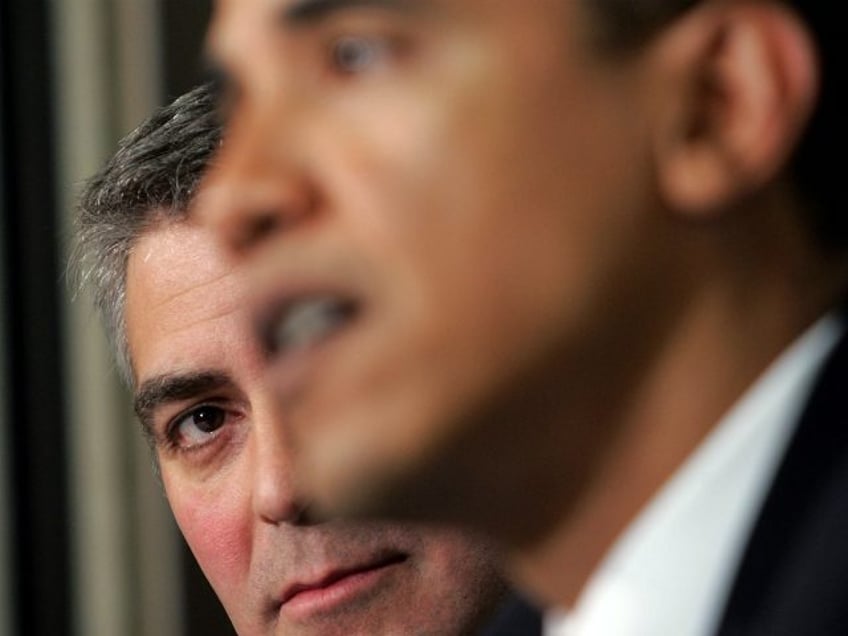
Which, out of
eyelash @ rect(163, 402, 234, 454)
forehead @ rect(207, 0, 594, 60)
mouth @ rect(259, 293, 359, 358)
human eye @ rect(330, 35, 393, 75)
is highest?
forehead @ rect(207, 0, 594, 60)

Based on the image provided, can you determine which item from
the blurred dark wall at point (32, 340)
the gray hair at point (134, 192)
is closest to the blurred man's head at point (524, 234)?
the gray hair at point (134, 192)

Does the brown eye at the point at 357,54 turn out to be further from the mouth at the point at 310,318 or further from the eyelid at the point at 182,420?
the eyelid at the point at 182,420

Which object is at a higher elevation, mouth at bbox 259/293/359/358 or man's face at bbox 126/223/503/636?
mouth at bbox 259/293/359/358

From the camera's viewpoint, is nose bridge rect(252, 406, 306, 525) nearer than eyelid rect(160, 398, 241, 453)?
Yes

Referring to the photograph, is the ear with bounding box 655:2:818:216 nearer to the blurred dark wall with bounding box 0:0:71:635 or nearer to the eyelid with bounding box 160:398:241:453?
the eyelid with bounding box 160:398:241:453

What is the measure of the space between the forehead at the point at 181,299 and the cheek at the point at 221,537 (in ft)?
0.25

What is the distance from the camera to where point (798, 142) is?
0.40 meters

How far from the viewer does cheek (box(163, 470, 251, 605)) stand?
868 millimetres

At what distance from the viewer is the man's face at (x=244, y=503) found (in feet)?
2.73

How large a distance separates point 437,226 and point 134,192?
1.82 ft

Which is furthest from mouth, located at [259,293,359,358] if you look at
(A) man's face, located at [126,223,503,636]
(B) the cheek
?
(B) the cheek

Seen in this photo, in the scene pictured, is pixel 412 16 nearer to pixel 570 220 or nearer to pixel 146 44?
pixel 570 220

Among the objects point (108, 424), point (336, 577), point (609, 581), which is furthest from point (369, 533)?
point (609, 581)

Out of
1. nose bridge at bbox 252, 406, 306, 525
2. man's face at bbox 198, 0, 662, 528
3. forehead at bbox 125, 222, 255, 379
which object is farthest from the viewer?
forehead at bbox 125, 222, 255, 379
